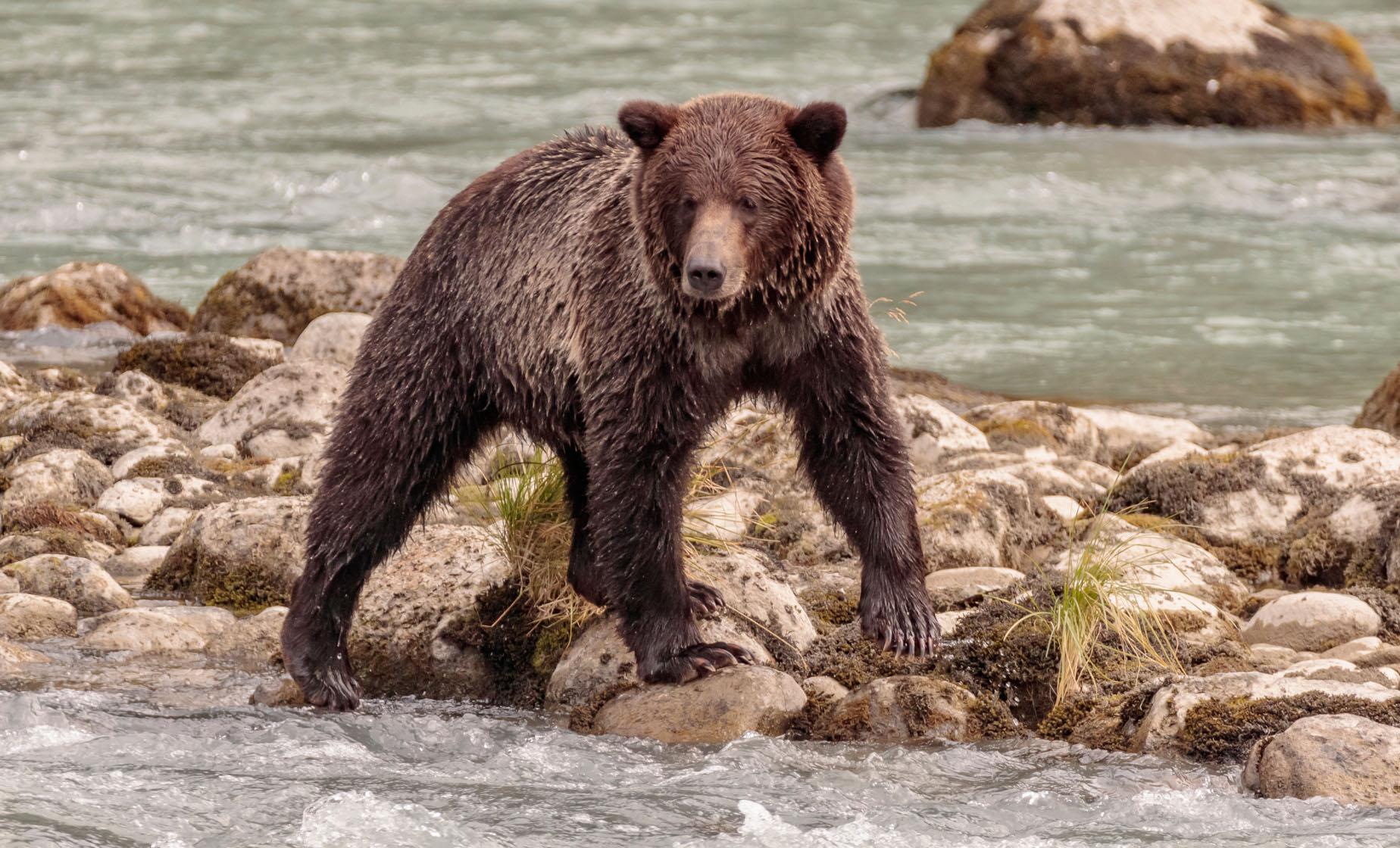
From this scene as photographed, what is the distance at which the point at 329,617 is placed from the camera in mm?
6887

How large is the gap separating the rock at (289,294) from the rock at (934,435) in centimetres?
518

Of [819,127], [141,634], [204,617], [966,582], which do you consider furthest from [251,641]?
[819,127]

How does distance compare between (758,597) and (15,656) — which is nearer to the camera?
(758,597)

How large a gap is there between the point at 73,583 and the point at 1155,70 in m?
18.6

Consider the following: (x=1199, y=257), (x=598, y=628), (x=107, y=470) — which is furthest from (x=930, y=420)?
(x=1199, y=257)

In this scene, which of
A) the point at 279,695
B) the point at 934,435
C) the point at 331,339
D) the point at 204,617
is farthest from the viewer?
the point at 331,339

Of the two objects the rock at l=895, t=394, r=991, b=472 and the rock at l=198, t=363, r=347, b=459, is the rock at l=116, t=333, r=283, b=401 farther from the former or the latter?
the rock at l=895, t=394, r=991, b=472

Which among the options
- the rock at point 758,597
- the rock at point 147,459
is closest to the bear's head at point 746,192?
the rock at point 758,597

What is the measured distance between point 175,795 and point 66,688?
1347 mm

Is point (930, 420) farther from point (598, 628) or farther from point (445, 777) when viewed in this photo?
point (445, 777)

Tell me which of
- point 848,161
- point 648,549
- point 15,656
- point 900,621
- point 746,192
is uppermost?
point 746,192

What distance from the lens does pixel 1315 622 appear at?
7066mm

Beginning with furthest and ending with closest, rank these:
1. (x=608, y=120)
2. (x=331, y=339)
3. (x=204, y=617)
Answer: (x=608, y=120)
(x=331, y=339)
(x=204, y=617)

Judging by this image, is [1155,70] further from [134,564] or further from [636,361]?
[636,361]
